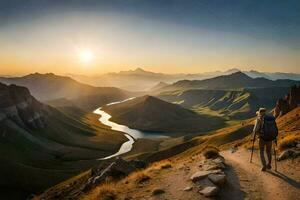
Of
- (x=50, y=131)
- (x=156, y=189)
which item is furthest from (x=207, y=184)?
(x=50, y=131)

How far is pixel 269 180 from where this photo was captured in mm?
18297

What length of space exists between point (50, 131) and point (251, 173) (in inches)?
7233

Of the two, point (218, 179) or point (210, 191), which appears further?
point (218, 179)

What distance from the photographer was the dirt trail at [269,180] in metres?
→ 16.2

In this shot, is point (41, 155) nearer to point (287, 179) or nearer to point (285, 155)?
point (285, 155)

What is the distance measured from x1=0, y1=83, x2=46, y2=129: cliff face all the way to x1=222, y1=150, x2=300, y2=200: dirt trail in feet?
502

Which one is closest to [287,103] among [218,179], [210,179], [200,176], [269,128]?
[269,128]

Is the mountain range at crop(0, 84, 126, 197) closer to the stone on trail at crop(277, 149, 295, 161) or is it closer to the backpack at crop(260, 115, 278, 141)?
the stone on trail at crop(277, 149, 295, 161)

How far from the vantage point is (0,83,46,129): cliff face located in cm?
16525

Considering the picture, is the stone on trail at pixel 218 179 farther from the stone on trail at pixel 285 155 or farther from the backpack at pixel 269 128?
the stone on trail at pixel 285 155

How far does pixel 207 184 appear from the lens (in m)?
17.9

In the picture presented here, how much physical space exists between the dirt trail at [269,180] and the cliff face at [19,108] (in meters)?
153

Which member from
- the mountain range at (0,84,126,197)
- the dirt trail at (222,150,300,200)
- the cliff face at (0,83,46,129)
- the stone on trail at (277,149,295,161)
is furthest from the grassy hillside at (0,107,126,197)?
the stone on trail at (277,149,295,161)

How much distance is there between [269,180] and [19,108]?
181 meters
